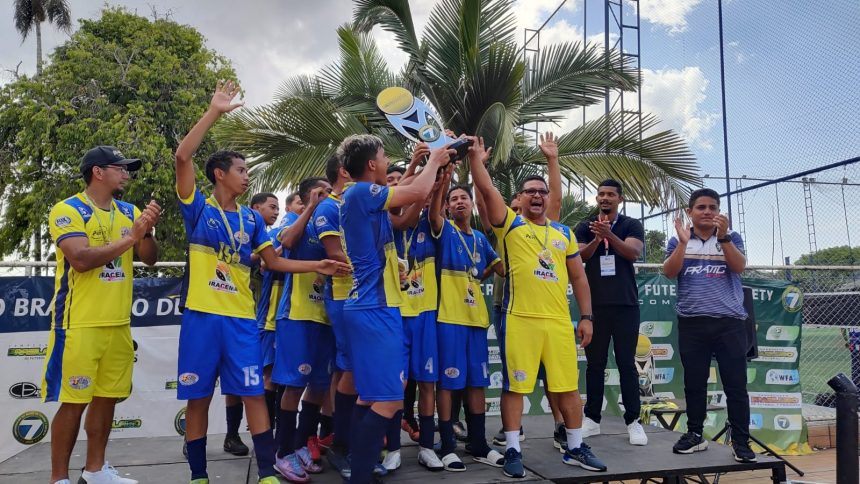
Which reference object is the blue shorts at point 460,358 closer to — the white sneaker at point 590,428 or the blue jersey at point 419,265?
the blue jersey at point 419,265

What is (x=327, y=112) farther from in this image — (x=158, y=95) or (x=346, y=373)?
(x=158, y=95)

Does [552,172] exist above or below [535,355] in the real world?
above

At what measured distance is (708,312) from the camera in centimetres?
466

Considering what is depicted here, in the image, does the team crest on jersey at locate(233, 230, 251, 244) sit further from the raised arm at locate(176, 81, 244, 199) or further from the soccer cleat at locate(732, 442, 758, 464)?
the soccer cleat at locate(732, 442, 758, 464)

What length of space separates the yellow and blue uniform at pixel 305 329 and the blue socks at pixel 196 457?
0.59 meters

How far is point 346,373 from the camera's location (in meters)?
3.89

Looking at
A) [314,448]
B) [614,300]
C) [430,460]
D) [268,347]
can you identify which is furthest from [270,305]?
[614,300]

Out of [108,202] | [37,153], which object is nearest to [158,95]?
[37,153]

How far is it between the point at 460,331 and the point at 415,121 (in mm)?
1500

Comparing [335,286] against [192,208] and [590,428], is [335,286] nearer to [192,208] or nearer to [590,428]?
[192,208]

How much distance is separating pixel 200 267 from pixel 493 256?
2.25 meters

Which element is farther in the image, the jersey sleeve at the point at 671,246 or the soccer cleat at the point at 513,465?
the jersey sleeve at the point at 671,246

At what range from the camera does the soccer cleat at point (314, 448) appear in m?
4.08

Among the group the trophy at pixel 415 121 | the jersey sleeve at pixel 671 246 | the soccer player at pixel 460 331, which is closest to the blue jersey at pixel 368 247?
the trophy at pixel 415 121
